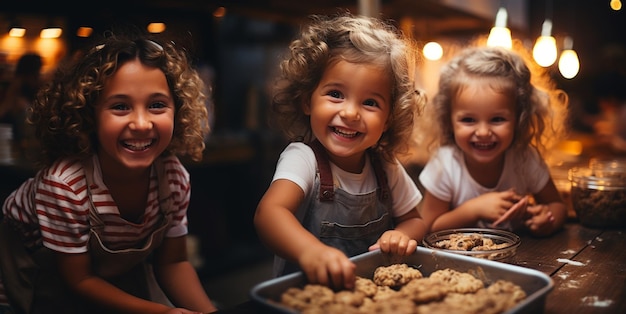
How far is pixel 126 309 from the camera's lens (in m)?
1.33

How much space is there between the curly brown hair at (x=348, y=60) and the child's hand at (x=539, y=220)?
43cm

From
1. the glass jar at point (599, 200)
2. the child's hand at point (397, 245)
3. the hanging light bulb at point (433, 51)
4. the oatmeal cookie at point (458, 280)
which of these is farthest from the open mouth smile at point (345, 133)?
the hanging light bulb at point (433, 51)

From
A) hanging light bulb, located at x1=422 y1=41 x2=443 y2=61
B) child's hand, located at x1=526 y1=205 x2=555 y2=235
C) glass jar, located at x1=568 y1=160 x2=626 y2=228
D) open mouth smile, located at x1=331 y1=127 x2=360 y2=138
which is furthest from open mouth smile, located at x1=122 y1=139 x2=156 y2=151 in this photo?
hanging light bulb, located at x1=422 y1=41 x2=443 y2=61

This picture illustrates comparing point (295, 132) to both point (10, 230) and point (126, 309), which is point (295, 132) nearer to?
point (126, 309)

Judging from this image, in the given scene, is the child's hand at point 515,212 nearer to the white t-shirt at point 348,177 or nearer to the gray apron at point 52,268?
the white t-shirt at point 348,177

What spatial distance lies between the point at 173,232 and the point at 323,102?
55 cm

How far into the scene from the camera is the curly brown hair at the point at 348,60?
1.41 meters

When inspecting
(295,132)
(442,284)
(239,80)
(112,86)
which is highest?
(239,80)

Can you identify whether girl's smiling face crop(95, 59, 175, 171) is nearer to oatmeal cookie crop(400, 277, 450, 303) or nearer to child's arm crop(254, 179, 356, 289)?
child's arm crop(254, 179, 356, 289)

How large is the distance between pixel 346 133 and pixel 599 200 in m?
0.89

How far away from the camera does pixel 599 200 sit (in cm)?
177

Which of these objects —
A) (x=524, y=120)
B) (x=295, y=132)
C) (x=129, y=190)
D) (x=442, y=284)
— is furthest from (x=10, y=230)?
(x=524, y=120)

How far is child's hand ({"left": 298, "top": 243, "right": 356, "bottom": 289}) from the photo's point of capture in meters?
Result: 1.04

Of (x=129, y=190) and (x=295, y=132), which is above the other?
(x=295, y=132)
